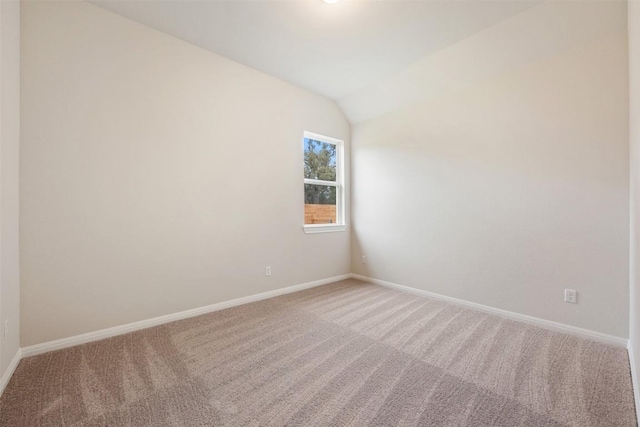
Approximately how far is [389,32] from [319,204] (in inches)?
89.5

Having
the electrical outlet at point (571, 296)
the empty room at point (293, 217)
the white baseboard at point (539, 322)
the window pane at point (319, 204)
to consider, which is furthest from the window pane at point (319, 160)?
the electrical outlet at point (571, 296)

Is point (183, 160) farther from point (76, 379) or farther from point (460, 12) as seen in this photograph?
point (460, 12)

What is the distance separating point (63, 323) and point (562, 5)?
4729mm

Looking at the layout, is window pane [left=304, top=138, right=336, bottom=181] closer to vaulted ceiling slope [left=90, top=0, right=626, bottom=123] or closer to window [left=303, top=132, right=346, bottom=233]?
window [left=303, top=132, right=346, bottom=233]

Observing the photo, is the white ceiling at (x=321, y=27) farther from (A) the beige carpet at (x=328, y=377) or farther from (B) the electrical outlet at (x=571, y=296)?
(A) the beige carpet at (x=328, y=377)

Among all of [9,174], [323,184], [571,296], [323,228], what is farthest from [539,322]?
[9,174]

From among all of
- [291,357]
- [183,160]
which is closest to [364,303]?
[291,357]

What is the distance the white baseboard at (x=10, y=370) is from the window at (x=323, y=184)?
9.09 ft

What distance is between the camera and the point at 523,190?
2660 millimetres

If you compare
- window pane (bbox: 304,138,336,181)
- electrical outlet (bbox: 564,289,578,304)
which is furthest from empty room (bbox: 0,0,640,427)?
window pane (bbox: 304,138,336,181)

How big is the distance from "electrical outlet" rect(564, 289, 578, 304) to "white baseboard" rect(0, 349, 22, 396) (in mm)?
4191

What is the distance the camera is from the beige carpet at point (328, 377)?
4.68ft

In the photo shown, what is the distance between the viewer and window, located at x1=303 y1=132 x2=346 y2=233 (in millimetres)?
3857

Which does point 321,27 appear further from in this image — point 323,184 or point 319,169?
point 323,184
